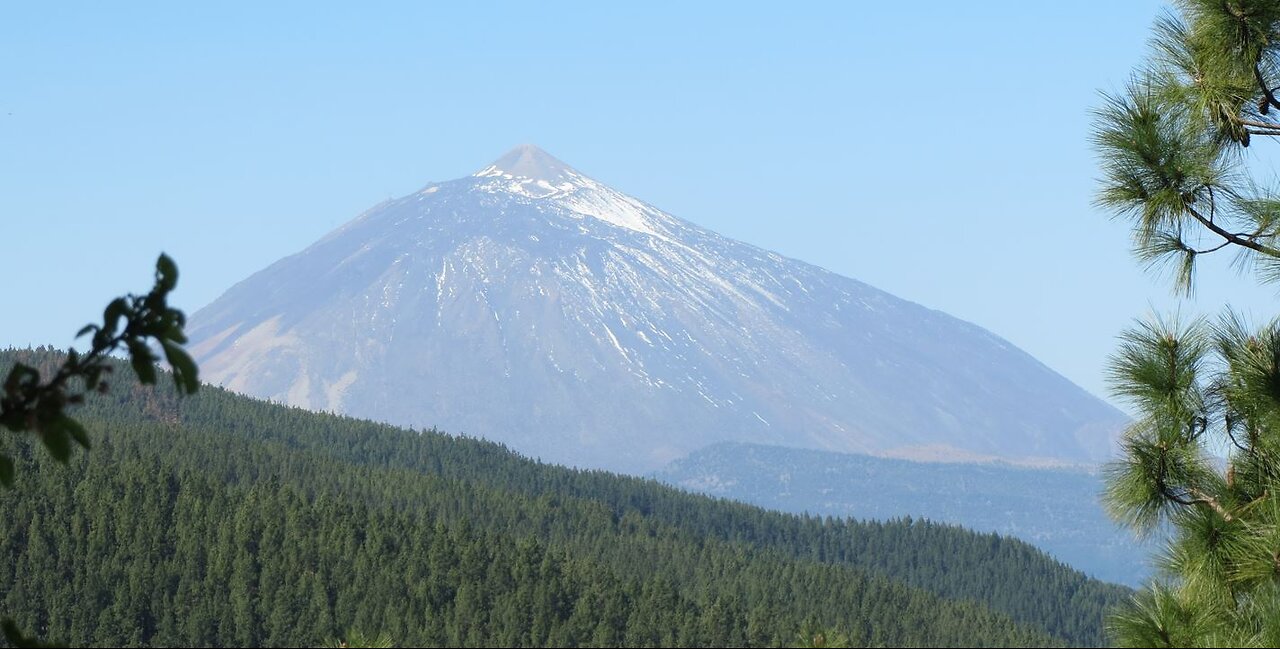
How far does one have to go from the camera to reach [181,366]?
23.4 ft

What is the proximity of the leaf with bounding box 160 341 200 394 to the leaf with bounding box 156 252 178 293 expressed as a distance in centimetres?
23

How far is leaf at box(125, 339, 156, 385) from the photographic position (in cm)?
724

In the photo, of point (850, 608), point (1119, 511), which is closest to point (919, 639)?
point (850, 608)

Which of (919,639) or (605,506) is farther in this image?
(605,506)

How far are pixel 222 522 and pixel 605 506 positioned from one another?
55.0 metres

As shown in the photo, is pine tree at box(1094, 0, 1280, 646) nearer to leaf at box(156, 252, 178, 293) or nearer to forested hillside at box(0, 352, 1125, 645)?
leaf at box(156, 252, 178, 293)

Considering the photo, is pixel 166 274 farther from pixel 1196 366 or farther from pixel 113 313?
pixel 1196 366

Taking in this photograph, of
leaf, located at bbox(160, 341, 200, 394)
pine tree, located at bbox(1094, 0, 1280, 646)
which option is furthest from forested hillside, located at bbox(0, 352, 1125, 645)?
leaf, located at bbox(160, 341, 200, 394)

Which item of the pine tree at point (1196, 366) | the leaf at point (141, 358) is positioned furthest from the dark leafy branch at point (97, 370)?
the pine tree at point (1196, 366)

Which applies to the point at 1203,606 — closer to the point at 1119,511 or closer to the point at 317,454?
the point at 1119,511

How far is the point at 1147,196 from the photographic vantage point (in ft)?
58.0

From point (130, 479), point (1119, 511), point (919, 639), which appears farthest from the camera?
point (130, 479)

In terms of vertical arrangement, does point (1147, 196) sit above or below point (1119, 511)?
above

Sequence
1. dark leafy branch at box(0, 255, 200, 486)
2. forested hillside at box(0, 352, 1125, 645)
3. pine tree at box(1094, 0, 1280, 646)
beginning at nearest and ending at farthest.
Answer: dark leafy branch at box(0, 255, 200, 486), pine tree at box(1094, 0, 1280, 646), forested hillside at box(0, 352, 1125, 645)
